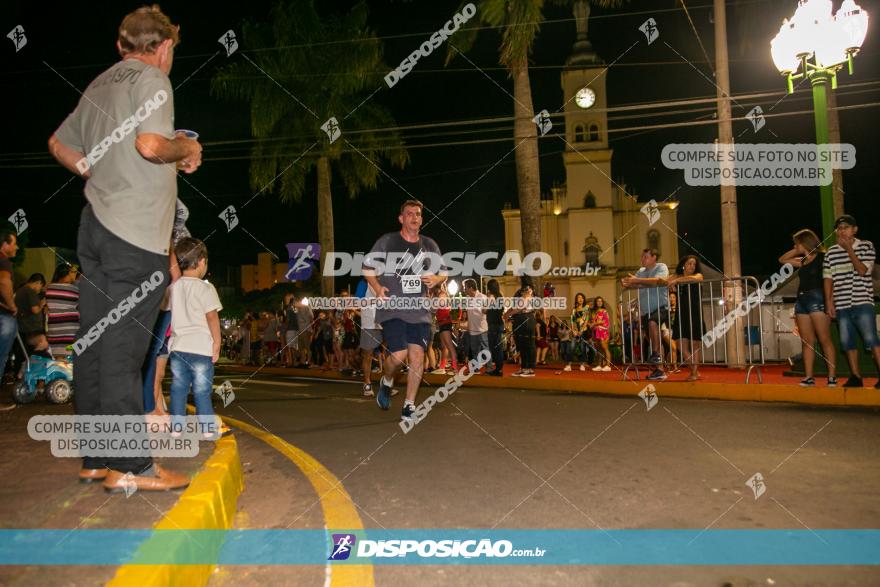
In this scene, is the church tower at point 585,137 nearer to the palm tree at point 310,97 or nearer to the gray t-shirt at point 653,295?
the palm tree at point 310,97

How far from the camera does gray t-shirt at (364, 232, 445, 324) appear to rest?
21.4ft

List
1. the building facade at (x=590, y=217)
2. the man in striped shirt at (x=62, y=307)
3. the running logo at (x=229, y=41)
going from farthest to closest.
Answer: the building facade at (x=590, y=217), the running logo at (x=229, y=41), the man in striped shirt at (x=62, y=307)

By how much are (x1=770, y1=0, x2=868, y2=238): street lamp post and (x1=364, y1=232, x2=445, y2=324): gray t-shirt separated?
6.64m

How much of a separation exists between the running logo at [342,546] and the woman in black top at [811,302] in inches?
288

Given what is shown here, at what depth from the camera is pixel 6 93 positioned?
64.6 feet

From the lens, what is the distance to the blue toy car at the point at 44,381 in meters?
8.31

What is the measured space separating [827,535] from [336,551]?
2.31 m

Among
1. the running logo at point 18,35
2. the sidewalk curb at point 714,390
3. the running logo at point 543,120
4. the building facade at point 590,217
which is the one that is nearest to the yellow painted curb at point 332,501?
the sidewalk curb at point 714,390

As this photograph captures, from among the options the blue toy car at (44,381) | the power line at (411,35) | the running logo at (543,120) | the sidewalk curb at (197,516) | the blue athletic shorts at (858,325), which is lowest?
the sidewalk curb at (197,516)

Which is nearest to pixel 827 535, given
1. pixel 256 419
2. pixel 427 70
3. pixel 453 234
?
pixel 256 419

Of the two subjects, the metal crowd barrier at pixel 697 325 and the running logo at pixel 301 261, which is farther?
the running logo at pixel 301 261

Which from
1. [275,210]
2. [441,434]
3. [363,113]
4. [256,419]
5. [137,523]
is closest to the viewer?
[137,523]

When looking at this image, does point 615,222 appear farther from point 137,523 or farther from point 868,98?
point 137,523

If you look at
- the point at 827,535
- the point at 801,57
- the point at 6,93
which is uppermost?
the point at 6,93
